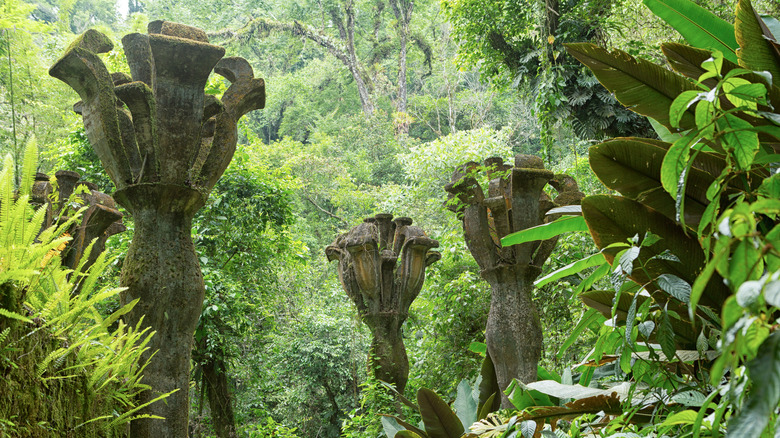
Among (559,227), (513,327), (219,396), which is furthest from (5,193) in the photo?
(219,396)

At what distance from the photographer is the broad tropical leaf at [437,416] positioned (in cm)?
200

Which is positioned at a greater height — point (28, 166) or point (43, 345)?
point (28, 166)

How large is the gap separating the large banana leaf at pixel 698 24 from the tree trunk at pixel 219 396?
6735mm

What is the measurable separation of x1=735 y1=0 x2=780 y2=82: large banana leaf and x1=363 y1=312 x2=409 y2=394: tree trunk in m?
4.18

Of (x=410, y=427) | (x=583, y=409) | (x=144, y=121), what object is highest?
(x=144, y=121)

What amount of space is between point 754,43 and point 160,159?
6.97 feet

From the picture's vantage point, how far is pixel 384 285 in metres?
5.06

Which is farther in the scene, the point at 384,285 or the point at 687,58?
the point at 384,285

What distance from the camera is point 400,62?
2191 centimetres

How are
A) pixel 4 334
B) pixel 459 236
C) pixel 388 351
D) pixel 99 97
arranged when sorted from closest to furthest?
pixel 4 334 → pixel 99 97 → pixel 388 351 → pixel 459 236

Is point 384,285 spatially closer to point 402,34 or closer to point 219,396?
point 219,396

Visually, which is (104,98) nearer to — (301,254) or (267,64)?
(301,254)

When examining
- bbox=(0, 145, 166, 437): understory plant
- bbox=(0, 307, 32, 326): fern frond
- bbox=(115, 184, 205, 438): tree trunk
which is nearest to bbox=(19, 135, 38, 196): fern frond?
bbox=(0, 145, 166, 437): understory plant

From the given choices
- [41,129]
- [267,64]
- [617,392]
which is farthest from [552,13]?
[267,64]
